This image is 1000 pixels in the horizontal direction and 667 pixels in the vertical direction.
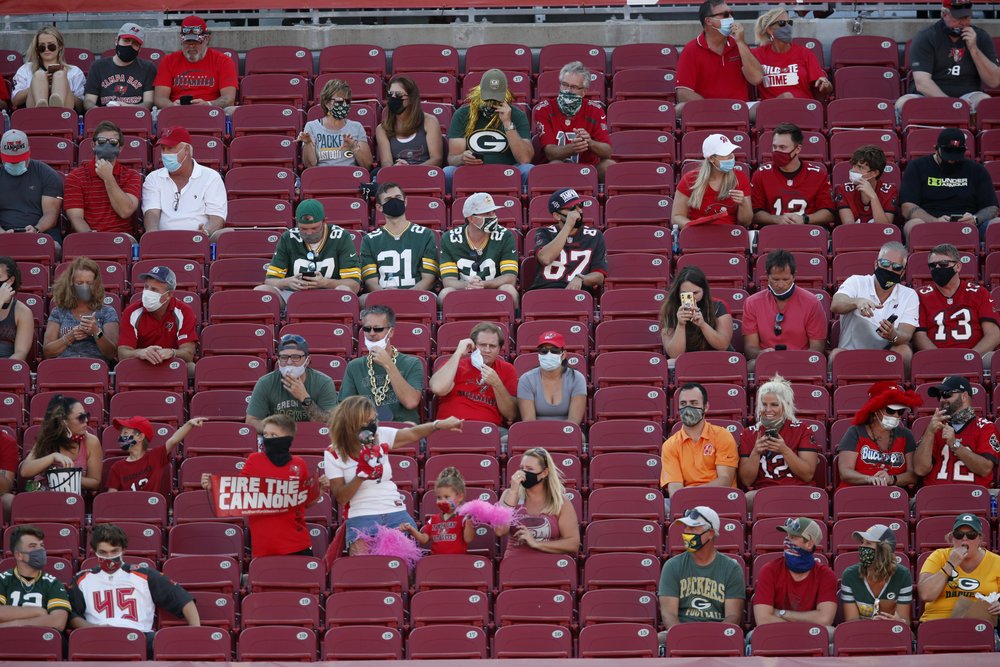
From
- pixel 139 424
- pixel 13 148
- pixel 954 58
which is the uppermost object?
pixel 954 58

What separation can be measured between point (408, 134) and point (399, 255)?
1.63 m

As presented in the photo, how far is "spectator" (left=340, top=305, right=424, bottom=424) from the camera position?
11.5m

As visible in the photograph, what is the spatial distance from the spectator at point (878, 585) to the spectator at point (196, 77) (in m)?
7.24

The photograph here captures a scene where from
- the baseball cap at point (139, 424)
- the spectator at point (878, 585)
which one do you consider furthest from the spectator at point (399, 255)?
the spectator at point (878, 585)

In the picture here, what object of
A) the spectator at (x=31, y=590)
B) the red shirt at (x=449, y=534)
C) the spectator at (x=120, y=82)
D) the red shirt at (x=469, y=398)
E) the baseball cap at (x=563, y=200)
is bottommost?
the spectator at (x=31, y=590)

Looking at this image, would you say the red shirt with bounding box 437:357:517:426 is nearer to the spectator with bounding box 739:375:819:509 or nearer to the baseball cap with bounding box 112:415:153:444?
the spectator with bounding box 739:375:819:509

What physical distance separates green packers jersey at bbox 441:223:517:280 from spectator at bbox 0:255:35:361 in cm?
299

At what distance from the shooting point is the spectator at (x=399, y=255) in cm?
1285

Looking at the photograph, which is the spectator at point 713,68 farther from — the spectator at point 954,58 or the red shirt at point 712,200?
the red shirt at point 712,200

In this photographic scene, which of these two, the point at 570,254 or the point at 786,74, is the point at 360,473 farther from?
the point at 786,74

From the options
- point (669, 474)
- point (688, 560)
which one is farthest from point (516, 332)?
point (688, 560)

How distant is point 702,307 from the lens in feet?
39.4

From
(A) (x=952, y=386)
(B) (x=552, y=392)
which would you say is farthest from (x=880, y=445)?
(B) (x=552, y=392)

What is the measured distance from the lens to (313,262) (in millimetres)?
12750
